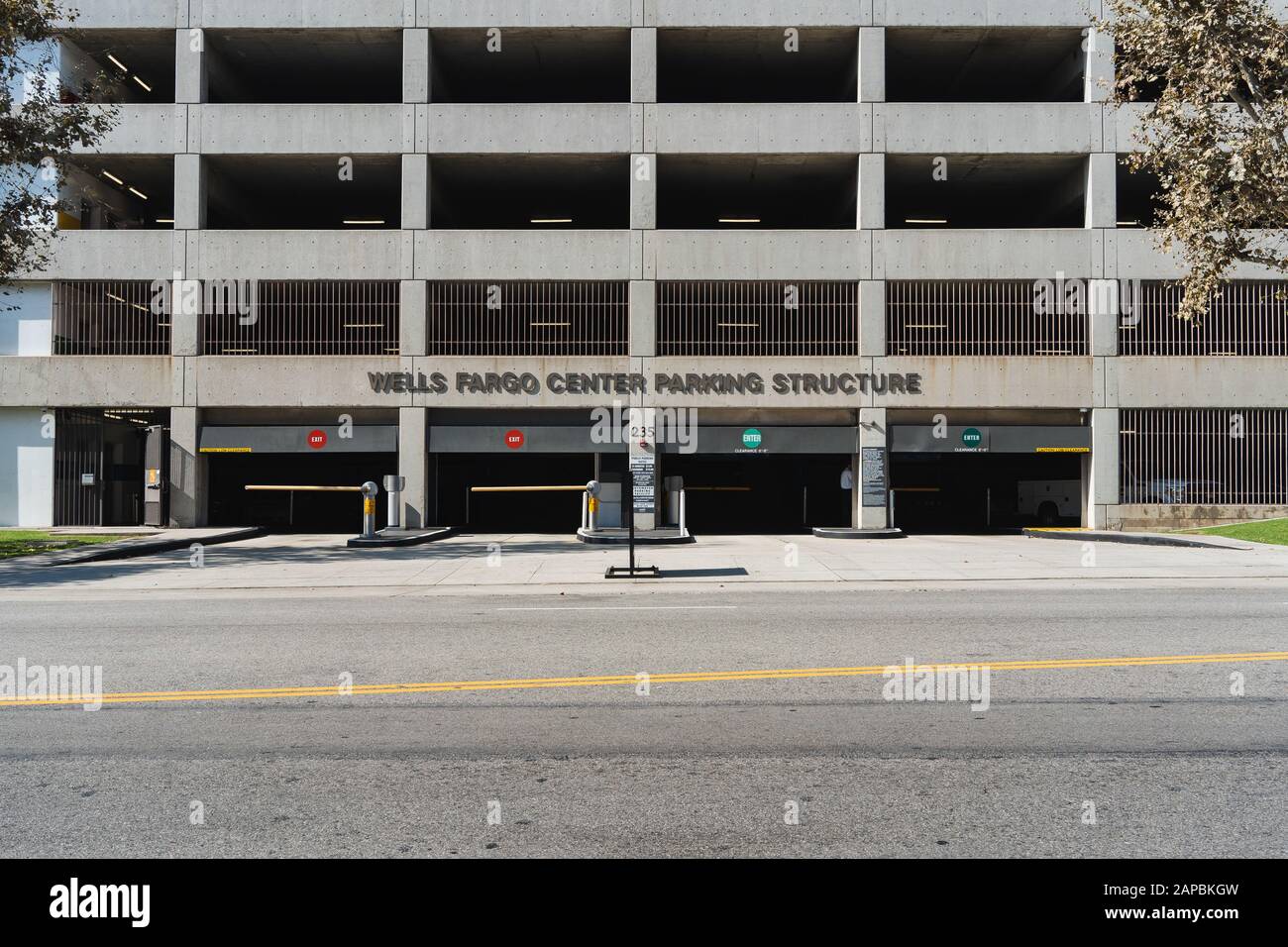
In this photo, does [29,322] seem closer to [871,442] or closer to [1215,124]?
[871,442]

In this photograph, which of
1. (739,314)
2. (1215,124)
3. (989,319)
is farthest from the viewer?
(739,314)

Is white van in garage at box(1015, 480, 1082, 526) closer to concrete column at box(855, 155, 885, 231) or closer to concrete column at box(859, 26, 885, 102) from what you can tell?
concrete column at box(855, 155, 885, 231)

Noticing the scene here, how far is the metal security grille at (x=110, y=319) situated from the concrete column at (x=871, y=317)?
68.2 ft

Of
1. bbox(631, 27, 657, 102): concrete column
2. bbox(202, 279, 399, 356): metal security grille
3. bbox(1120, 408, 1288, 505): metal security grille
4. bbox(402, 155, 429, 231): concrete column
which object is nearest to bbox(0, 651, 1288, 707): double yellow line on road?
bbox(1120, 408, 1288, 505): metal security grille

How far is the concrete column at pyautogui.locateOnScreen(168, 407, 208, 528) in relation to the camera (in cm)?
2461

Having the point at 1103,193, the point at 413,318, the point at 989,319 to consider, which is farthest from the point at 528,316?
the point at 1103,193

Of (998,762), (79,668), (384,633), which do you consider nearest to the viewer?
(998,762)

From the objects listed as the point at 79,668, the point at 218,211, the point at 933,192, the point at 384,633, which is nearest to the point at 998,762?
the point at 384,633

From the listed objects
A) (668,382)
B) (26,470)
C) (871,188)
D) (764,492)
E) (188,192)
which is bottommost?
(764,492)

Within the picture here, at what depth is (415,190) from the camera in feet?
80.7

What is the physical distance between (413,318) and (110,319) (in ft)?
30.8

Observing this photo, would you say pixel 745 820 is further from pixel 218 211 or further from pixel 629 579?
pixel 218 211
